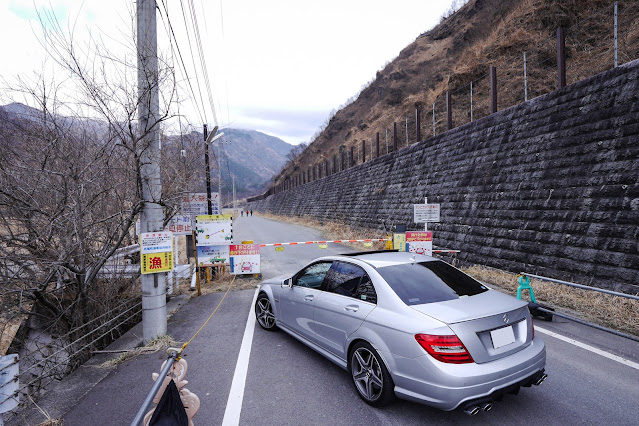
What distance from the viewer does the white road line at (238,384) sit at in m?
3.33

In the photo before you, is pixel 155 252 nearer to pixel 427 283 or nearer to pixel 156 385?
pixel 156 385

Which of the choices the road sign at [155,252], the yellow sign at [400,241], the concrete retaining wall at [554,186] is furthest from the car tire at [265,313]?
the concrete retaining wall at [554,186]

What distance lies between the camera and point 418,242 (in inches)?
369

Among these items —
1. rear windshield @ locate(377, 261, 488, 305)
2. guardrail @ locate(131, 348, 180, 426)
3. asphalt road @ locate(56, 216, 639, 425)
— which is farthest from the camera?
rear windshield @ locate(377, 261, 488, 305)

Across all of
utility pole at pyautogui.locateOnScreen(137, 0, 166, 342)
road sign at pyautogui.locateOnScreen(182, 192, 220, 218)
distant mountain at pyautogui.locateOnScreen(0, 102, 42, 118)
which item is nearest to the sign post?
road sign at pyautogui.locateOnScreen(182, 192, 220, 218)

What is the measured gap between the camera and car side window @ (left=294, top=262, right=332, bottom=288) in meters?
4.66

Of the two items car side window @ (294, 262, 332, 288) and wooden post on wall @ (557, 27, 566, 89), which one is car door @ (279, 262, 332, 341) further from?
wooden post on wall @ (557, 27, 566, 89)

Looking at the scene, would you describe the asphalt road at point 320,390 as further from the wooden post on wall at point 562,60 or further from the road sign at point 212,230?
the wooden post on wall at point 562,60

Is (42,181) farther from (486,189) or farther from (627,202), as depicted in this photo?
(486,189)

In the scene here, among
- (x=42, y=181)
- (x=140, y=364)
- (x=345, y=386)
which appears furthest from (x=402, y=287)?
(x=42, y=181)

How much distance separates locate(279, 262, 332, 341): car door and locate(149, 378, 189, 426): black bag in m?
2.13

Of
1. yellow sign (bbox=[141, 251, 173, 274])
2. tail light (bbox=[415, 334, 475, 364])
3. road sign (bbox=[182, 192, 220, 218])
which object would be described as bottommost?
tail light (bbox=[415, 334, 475, 364])

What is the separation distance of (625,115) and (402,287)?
7282 mm

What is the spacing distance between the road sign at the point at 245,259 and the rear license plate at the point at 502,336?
7530mm
